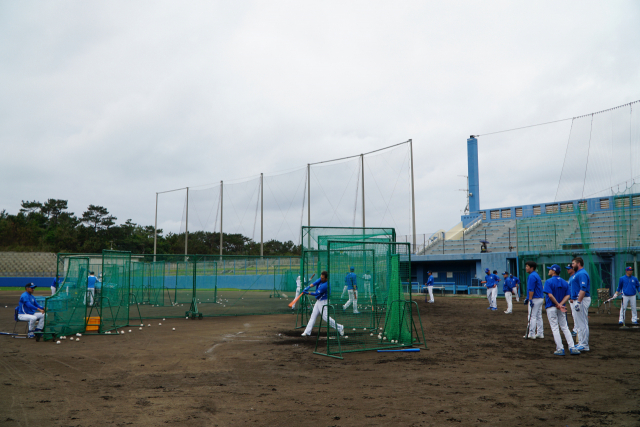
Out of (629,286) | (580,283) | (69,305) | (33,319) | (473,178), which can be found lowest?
(33,319)

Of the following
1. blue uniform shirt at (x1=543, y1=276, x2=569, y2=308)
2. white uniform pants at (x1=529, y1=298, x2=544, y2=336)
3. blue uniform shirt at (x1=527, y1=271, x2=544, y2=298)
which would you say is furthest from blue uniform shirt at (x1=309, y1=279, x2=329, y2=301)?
white uniform pants at (x1=529, y1=298, x2=544, y2=336)

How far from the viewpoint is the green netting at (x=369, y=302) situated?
10.4m

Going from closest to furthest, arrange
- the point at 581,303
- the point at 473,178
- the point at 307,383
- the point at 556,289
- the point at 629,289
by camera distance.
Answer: the point at 307,383
the point at 556,289
the point at 581,303
the point at 629,289
the point at 473,178

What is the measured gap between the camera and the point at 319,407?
5.84 meters

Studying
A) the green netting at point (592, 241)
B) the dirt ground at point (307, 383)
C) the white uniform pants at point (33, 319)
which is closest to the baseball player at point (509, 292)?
the green netting at point (592, 241)

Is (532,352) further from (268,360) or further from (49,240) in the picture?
(49,240)

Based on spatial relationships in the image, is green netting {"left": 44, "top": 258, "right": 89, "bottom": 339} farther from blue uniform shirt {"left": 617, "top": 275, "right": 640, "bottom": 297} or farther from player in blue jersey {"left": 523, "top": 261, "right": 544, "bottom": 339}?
blue uniform shirt {"left": 617, "top": 275, "right": 640, "bottom": 297}

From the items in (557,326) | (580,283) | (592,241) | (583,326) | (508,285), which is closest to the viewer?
(557,326)

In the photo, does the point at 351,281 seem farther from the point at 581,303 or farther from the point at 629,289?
the point at 629,289

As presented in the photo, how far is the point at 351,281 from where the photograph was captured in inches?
504

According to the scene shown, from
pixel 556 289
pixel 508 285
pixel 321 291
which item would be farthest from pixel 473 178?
pixel 321 291

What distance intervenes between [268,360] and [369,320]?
4.31 m

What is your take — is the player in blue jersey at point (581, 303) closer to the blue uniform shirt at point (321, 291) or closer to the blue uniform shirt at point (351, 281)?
the blue uniform shirt at point (351, 281)

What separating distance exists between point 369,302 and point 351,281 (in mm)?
882
